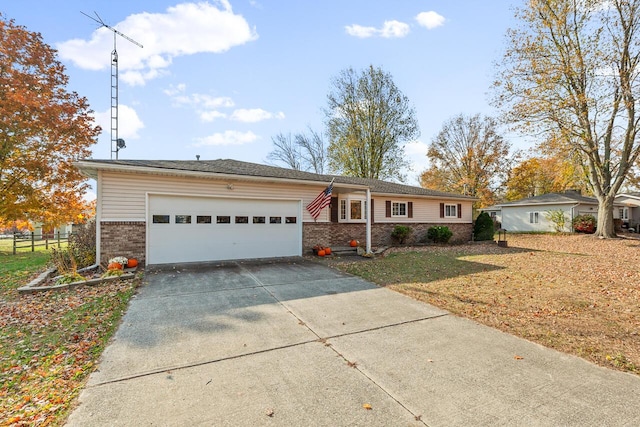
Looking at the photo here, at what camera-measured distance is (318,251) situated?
11141 mm

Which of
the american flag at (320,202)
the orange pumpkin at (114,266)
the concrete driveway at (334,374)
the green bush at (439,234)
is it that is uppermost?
the american flag at (320,202)

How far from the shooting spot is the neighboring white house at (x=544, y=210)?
21.5 meters

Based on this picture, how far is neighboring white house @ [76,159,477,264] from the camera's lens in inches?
324

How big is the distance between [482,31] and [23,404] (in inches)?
→ 526

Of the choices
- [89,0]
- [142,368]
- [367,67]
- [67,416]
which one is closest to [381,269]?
[142,368]

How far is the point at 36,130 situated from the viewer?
12.5 metres

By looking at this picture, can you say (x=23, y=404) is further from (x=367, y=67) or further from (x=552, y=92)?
(x=367, y=67)

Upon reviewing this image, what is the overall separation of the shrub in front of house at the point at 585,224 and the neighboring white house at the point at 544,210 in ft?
2.13

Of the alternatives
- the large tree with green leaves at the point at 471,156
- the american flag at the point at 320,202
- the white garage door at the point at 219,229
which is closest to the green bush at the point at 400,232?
the american flag at the point at 320,202

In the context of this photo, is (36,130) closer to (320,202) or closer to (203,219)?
(203,219)

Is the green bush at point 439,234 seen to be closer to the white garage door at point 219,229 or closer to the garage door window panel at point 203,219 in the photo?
the white garage door at point 219,229

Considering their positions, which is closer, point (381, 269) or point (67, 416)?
point (67, 416)

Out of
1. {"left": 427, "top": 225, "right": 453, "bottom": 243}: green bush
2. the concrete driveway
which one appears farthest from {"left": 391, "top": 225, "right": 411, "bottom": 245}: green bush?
the concrete driveway

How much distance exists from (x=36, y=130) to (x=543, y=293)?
63.4ft
